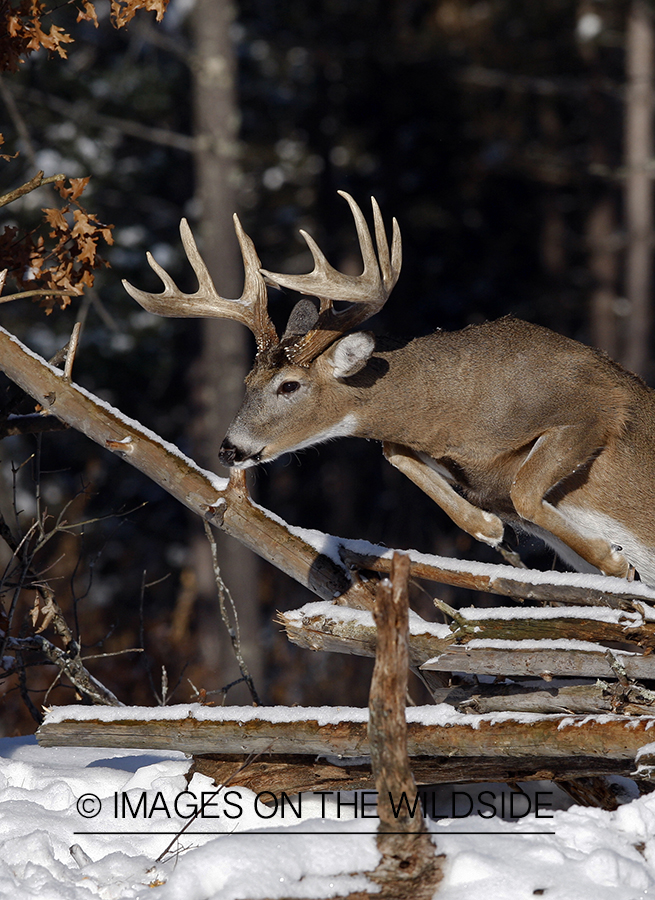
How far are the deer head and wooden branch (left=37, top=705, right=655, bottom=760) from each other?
1.38 metres

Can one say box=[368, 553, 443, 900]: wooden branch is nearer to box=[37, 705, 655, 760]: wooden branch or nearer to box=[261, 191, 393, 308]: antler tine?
box=[37, 705, 655, 760]: wooden branch

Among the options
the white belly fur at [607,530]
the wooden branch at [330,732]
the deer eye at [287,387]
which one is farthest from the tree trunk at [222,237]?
the wooden branch at [330,732]

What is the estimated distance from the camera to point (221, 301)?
5398 millimetres

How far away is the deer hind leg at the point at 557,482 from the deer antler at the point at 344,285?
1090 millimetres

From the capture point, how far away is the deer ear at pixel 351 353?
17.0ft

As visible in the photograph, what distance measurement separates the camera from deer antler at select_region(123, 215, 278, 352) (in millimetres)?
5340

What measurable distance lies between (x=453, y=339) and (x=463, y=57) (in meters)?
15.8

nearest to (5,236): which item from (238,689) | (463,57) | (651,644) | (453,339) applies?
(453,339)

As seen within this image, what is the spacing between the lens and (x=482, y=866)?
3.42 meters

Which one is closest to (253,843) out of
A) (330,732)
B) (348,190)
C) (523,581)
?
(330,732)

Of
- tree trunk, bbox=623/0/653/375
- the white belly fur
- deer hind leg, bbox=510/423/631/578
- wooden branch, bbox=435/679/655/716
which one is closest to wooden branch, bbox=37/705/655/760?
wooden branch, bbox=435/679/655/716

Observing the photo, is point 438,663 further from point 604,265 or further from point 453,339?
point 604,265

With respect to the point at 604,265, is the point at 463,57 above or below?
above

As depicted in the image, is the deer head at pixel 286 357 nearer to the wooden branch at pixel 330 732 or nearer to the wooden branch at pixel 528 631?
the wooden branch at pixel 528 631
